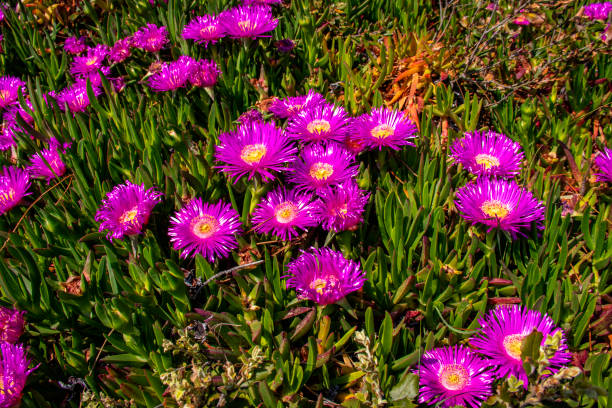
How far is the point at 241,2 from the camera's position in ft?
8.23

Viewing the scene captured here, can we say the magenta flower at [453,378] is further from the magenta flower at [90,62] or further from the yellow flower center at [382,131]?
the magenta flower at [90,62]

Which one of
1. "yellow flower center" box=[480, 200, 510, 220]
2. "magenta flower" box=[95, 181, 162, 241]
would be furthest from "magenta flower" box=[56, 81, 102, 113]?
"yellow flower center" box=[480, 200, 510, 220]

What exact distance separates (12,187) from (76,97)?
56 cm

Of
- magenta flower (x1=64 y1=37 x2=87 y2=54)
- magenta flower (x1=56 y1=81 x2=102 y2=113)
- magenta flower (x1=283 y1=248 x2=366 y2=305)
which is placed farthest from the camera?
magenta flower (x1=64 y1=37 x2=87 y2=54)

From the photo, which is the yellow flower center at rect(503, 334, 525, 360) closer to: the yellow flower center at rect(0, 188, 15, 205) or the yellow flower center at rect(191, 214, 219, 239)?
the yellow flower center at rect(191, 214, 219, 239)

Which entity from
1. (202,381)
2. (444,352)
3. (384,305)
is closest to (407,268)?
(384,305)

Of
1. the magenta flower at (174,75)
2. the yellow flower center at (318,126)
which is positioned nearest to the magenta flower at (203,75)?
the magenta flower at (174,75)

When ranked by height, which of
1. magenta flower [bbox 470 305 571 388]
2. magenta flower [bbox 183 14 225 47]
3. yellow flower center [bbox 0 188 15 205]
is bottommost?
magenta flower [bbox 470 305 571 388]

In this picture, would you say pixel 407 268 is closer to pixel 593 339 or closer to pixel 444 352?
pixel 444 352

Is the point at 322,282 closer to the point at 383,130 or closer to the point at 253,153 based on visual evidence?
the point at 253,153

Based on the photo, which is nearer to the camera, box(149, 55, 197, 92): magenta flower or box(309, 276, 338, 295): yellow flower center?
box(309, 276, 338, 295): yellow flower center

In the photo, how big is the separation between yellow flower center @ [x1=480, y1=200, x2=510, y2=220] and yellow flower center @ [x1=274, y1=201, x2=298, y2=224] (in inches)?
25.0

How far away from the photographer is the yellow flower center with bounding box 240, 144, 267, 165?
1.55m

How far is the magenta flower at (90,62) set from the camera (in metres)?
2.21
